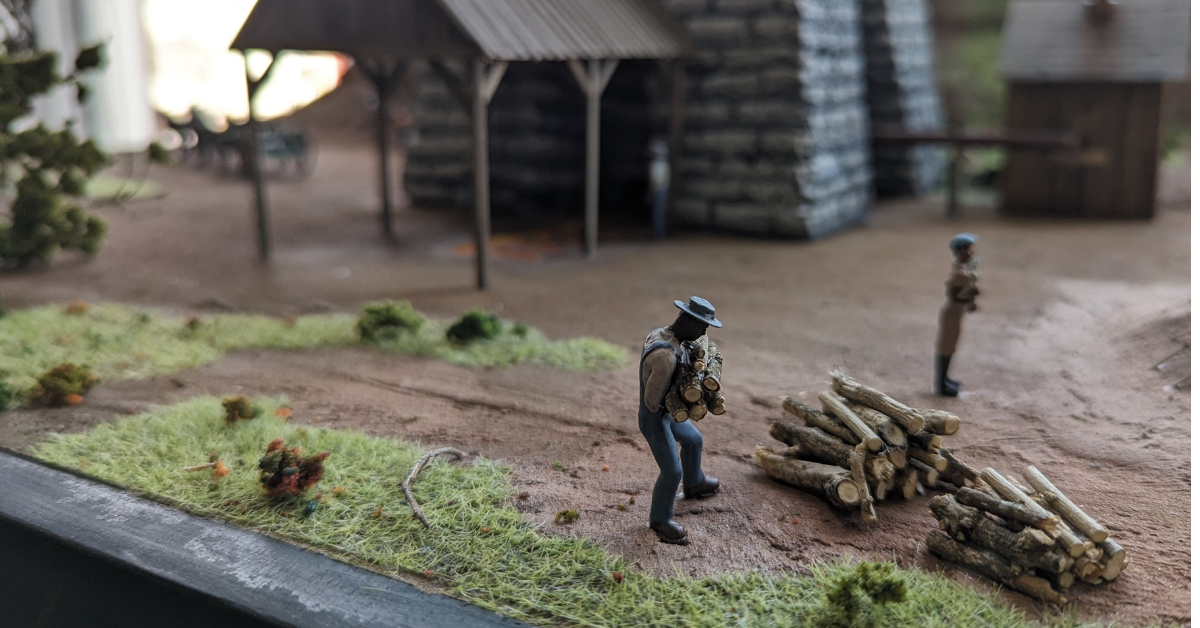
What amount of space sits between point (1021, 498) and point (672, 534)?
73.6 inches

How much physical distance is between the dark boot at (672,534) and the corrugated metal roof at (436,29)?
241 inches

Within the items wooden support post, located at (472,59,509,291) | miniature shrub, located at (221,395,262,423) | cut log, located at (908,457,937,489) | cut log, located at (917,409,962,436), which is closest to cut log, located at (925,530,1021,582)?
cut log, located at (908,457,937,489)

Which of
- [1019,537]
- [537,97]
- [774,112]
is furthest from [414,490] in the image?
[537,97]

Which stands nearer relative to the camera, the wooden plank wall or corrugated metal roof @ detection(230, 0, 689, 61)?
corrugated metal roof @ detection(230, 0, 689, 61)

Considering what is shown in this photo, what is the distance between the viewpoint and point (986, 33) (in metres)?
23.7

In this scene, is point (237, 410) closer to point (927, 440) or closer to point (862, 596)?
point (862, 596)

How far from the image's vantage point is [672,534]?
507 cm

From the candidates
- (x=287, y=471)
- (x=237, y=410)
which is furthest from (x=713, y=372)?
(x=237, y=410)

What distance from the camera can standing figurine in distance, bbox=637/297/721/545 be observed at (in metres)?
4.73

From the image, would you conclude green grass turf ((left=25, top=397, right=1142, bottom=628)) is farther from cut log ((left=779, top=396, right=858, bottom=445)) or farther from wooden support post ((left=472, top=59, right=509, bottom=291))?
wooden support post ((left=472, top=59, right=509, bottom=291))

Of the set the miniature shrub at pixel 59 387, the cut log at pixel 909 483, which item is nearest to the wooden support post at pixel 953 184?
the cut log at pixel 909 483

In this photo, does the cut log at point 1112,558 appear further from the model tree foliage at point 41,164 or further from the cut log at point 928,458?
the model tree foliage at point 41,164

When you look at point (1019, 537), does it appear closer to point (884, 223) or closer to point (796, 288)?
point (796, 288)

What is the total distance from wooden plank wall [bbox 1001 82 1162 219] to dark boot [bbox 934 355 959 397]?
9.63 m
